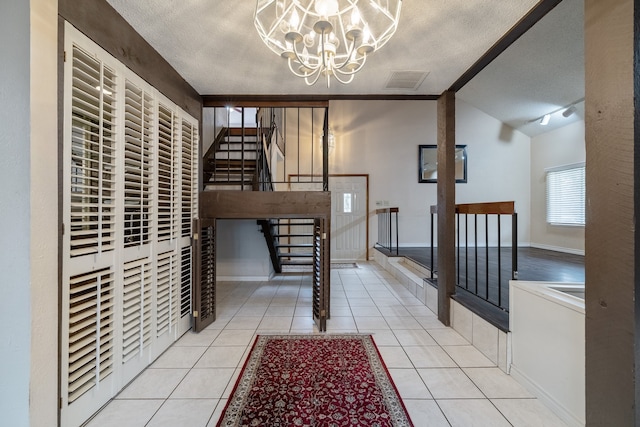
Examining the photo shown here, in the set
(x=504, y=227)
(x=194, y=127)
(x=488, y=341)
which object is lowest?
(x=488, y=341)

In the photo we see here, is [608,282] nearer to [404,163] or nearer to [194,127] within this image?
[194,127]

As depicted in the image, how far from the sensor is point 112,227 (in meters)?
1.65

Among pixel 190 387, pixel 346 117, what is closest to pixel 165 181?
pixel 190 387

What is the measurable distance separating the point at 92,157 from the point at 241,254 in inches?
125

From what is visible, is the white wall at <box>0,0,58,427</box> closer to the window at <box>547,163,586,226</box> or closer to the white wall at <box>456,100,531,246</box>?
the white wall at <box>456,100,531,246</box>

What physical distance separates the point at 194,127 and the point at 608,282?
3130mm

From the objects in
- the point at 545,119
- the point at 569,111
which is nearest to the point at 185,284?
the point at 569,111

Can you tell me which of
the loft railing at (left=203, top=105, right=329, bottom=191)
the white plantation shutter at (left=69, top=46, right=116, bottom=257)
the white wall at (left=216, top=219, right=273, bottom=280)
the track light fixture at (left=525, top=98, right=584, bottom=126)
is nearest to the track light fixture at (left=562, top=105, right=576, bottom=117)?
the track light fixture at (left=525, top=98, right=584, bottom=126)

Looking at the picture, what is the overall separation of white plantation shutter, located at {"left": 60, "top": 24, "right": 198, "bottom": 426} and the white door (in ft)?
13.7

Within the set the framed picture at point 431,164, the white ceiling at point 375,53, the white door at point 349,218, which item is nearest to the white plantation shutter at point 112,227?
the white ceiling at point 375,53

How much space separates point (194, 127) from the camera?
2684 millimetres

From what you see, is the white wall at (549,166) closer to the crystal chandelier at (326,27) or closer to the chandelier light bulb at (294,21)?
the crystal chandelier at (326,27)

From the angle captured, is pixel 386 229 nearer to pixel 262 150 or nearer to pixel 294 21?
pixel 262 150

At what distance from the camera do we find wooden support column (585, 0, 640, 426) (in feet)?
3.29
